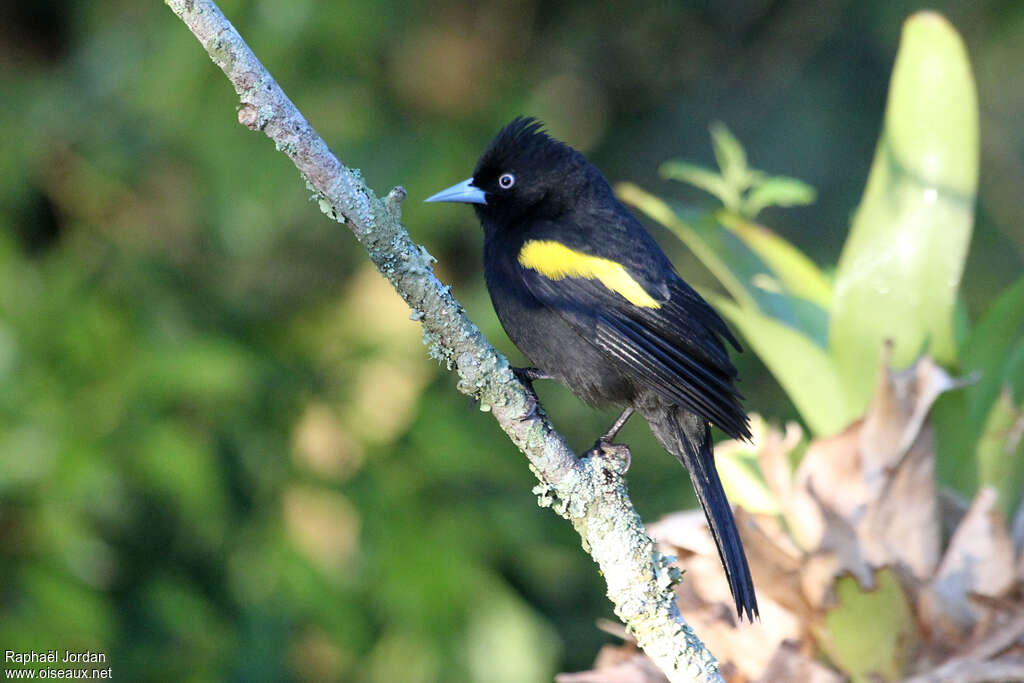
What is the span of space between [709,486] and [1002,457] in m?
0.52

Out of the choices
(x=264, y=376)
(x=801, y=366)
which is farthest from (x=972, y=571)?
(x=264, y=376)

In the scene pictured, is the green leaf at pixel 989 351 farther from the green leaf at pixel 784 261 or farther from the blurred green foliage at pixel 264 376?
the blurred green foliage at pixel 264 376

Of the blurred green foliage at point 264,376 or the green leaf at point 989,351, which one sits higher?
the blurred green foliage at point 264,376

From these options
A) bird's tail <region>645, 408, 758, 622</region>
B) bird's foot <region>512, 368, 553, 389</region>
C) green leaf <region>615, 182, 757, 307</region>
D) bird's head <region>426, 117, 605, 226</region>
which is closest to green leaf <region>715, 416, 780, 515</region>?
bird's tail <region>645, 408, 758, 622</region>

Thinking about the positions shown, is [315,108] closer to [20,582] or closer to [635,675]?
[20,582]

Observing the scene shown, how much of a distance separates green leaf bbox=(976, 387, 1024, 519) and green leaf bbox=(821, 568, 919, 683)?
0.36m

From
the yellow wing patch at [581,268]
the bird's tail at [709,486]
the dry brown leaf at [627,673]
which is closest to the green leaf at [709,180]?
Result: the yellow wing patch at [581,268]

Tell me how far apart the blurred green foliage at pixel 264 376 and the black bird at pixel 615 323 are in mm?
1376

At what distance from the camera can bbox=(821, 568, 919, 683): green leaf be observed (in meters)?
1.64

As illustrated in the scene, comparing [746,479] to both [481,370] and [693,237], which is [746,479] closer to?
[693,237]

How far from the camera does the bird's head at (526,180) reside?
267 cm

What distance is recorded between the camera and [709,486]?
1.96 meters

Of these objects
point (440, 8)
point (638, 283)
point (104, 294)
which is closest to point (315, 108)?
point (440, 8)

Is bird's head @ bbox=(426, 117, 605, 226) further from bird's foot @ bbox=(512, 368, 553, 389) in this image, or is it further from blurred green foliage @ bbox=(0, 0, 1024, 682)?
blurred green foliage @ bbox=(0, 0, 1024, 682)
